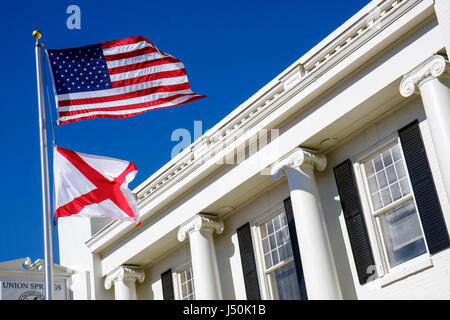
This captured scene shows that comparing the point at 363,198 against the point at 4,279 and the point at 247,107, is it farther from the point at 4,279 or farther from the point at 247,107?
the point at 4,279

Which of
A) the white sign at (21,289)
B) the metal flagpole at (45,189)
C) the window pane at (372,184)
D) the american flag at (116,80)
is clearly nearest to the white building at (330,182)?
the window pane at (372,184)

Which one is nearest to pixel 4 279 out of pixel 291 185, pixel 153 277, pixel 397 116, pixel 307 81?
pixel 153 277

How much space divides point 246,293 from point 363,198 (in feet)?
13.6

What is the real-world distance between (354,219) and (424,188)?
192cm

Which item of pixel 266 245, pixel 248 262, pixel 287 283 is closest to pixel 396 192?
pixel 287 283

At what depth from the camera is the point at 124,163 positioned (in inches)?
610

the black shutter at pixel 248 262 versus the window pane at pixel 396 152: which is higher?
the window pane at pixel 396 152

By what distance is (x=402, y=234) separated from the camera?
50.3 feet

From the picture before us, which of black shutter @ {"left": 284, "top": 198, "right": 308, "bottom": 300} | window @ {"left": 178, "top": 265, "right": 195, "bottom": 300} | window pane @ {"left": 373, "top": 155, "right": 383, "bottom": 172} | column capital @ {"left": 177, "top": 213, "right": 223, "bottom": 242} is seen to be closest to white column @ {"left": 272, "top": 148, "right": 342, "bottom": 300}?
black shutter @ {"left": 284, "top": 198, "right": 308, "bottom": 300}

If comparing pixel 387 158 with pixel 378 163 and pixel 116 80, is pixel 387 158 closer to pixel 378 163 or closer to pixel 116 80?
pixel 378 163

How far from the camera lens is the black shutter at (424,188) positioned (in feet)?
46.8

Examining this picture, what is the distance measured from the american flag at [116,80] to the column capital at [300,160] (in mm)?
2804

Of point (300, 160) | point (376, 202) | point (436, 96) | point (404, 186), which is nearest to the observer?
point (436, 96)

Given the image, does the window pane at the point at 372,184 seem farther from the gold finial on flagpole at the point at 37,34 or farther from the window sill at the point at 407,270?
the gold finial on flagpole at the point at 37,34
